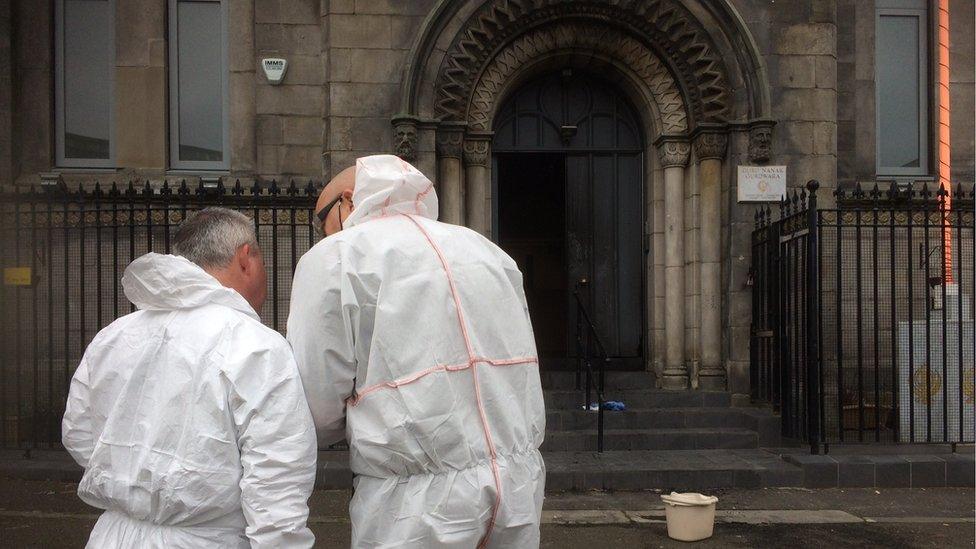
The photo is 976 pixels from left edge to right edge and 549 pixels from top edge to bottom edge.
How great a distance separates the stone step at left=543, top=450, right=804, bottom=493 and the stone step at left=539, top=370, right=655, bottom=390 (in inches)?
77.4

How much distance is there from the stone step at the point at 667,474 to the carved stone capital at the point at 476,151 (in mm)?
3735

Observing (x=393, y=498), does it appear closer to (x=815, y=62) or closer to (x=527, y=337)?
(x=527, y=337)

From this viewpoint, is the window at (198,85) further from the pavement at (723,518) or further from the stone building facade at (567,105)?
the pavement at (723,518)

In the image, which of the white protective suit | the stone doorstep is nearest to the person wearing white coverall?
the white protective suit

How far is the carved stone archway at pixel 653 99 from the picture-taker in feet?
31.5

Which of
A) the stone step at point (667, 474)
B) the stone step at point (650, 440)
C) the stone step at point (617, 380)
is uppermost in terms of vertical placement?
the stone step at point (617, 380)

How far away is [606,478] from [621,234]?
3.87 meters

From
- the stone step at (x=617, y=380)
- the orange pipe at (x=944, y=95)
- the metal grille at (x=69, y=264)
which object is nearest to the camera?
the metal grille at (x=69, y=264)

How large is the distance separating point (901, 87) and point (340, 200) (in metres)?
10.2

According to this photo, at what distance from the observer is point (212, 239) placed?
7.73ft

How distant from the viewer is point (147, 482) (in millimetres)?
2059

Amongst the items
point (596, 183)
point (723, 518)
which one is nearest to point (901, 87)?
point (596, 183)

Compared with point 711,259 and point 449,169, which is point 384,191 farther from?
point 711,259

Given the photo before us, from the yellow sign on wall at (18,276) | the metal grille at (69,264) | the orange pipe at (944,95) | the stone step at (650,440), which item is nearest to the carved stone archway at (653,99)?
the stone step at (650,440)
